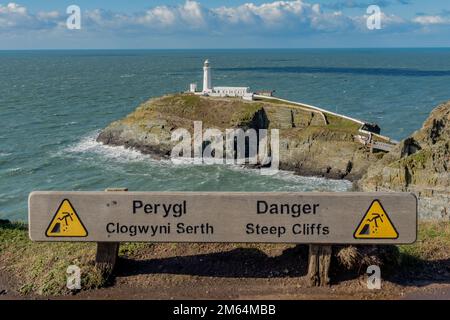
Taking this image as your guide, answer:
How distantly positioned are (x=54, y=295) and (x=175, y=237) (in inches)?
86.1

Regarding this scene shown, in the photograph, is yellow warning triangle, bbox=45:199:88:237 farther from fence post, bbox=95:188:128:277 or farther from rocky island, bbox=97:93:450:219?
rocky island, bbox=97:93:450:219

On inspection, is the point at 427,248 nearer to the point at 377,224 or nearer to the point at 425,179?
the point at 377,224

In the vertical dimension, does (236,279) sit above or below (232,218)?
below

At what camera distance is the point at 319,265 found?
729 centimetres

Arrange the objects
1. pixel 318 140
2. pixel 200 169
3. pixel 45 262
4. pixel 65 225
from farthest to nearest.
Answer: pixel 318 140 < pixel 200 169 < pixel 45 262 < pixel 65 225

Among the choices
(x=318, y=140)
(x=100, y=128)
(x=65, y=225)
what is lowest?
(x=100, y=128)

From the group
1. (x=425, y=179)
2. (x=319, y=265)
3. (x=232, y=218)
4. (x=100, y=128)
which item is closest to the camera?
(x=232, y=218)

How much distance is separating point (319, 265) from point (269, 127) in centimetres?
5572

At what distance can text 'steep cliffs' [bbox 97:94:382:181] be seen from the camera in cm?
4897

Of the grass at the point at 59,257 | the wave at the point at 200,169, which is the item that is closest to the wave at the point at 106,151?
the wave at the point at 200,169

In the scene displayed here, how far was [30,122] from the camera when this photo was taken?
71125 mm

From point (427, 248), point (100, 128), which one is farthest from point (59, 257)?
point (100, 128)

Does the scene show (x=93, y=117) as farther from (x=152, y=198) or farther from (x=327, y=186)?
(x=152, y=198)
